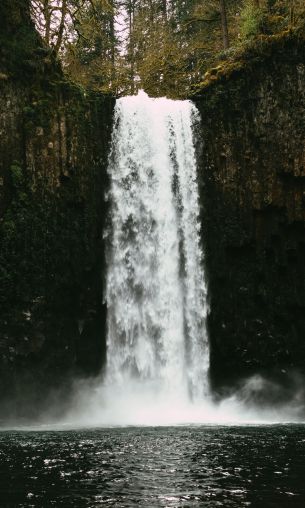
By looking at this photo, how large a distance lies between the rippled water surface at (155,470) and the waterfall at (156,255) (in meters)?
6.00

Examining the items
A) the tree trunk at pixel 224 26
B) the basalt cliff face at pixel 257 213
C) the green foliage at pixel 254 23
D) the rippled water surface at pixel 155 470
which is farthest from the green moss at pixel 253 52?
the rippled water surface at pixel 155 470

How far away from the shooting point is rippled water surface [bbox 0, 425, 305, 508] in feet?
23.2

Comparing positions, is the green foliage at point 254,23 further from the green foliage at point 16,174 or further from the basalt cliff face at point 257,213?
the green foliage at point 16,174

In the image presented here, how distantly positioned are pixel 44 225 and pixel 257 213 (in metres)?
7.72

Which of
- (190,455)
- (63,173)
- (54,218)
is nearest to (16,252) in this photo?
(54,218)

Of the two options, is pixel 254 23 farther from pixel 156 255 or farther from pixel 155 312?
pixel 155 312

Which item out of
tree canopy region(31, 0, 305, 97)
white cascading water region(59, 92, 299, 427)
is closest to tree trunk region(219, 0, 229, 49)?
tree canopy region(31, 0, 305, 97)

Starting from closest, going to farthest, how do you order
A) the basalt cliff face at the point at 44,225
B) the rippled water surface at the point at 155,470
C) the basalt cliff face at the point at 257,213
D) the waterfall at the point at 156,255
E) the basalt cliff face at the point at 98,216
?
the rippled water surface at the point at 155,470, the basalt cliff face at the point at 44,225, the basalt cliff face at the point at 98,216, the waterfall at the point at 156,255, the basalt cliff face at the point at 257,213

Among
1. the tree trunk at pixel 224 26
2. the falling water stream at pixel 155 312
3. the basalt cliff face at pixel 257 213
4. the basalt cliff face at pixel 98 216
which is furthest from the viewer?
the tree trunk at pixel 224 26

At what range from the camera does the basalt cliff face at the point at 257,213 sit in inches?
792

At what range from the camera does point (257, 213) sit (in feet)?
67.5

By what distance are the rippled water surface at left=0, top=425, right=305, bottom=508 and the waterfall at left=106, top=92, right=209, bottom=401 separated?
6.00 metres

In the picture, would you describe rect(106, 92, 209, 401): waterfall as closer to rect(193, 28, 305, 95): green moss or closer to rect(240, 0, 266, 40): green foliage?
rect(193, 28, 305, 95): green moss

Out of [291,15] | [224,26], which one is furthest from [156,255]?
[224,26]
